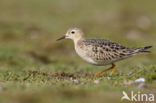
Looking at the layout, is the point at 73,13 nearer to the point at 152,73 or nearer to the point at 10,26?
the point at 10,26

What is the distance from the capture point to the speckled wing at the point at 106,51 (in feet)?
35.0

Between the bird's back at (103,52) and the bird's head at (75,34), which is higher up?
the bird's head at (75,34)

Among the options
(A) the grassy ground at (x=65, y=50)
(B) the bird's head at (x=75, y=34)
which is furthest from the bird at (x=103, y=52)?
(B) the bird's head at (x=75, y=34)

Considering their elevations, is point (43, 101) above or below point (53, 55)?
below

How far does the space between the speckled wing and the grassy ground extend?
757 mm

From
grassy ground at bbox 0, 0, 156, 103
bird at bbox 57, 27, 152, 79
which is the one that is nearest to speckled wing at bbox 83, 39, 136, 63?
bird at bbox 57, 27, 152, 79

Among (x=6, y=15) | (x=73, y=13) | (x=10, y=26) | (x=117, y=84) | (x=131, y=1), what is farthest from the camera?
(x=131, y=1)

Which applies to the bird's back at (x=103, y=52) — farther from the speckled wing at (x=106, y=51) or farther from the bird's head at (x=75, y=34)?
the bird's head at (x=75, y=34)

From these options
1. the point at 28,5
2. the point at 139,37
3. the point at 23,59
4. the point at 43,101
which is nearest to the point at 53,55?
the point at 23,59

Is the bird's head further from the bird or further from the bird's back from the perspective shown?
the bird's back

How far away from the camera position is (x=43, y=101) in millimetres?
6773

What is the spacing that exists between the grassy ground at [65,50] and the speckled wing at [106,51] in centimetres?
76

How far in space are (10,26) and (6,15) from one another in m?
7.07

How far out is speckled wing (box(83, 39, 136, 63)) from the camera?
1066cm
